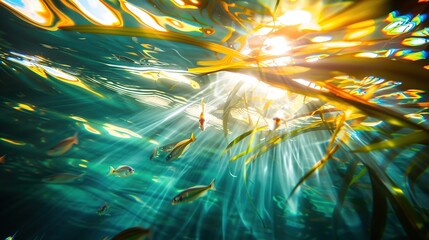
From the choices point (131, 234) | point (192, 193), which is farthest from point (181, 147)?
point (131, 234)

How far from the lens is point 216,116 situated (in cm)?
852

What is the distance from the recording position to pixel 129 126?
10.4m

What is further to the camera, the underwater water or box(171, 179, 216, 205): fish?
box(171, 179, 216, 205): fish

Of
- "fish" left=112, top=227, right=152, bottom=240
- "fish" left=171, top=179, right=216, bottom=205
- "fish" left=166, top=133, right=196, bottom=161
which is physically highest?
"fish" left=166, top=133, right=196, bottom=161

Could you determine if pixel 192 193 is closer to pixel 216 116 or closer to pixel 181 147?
pixel 181 147

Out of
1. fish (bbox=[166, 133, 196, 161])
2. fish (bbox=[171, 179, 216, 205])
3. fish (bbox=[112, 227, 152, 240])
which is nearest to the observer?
fish (bbox=[112, 227, 152, 240])

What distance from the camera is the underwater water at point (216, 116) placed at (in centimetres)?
172

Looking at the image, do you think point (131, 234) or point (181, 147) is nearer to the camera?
point (131, 234)

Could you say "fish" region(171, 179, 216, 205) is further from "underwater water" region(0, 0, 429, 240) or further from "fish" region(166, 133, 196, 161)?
"fish" region(166, 133, 196, 161)

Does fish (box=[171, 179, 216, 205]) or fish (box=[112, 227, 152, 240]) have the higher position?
fish (box=[171, 179, 216, 205])

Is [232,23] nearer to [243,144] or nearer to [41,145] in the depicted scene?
[243,144]

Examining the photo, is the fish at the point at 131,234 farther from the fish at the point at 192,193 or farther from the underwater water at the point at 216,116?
the fish at the point at 192,193

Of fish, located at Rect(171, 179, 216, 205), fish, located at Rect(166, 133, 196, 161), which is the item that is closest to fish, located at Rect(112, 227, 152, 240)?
fish, located at Rect(171, 179, 216, 205)

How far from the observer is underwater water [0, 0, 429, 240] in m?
1.72
